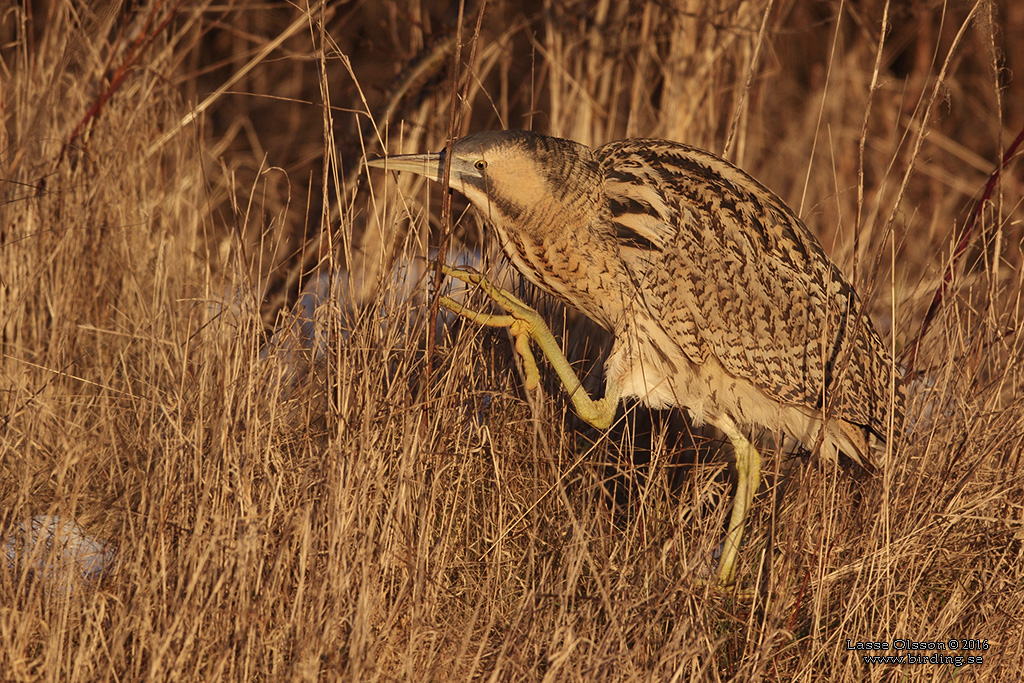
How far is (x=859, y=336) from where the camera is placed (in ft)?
8.90

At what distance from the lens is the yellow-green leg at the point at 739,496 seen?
7.90ft

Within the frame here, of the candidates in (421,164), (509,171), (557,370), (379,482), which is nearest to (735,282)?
(557,370)

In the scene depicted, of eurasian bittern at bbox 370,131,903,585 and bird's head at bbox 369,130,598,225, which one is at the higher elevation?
bird's head at bbox 369,130,598,225

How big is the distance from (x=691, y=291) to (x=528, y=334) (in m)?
0.44

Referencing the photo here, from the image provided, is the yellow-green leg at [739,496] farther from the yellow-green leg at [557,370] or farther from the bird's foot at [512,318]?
the bird's foot at [512,318]

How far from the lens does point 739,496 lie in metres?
2.57

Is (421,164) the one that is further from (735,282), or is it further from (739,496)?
(739,496)

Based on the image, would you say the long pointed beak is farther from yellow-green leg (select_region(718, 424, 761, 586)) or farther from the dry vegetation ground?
→ yellow-green leg (select_region(718, 424, 761, 586))

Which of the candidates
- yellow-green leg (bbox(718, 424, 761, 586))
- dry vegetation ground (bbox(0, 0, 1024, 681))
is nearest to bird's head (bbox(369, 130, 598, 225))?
dry vegetation ground (bbox(0, 0, 1024, 681))

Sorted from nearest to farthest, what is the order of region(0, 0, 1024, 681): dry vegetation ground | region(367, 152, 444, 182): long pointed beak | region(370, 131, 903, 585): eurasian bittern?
region(0, 0, 1024, 681): dry vegetation ground, region(367, 152, 444, 182): long pointed beak, region(370, 131, 903, 585): eurasian bittern

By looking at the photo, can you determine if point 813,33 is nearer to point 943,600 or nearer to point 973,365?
point 973,365

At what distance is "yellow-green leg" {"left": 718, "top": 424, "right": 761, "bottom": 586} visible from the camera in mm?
2408

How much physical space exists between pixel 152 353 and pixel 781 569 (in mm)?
1595

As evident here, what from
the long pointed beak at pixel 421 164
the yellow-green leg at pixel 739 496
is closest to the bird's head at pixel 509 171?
the long pointed beak at pixel 421 164
